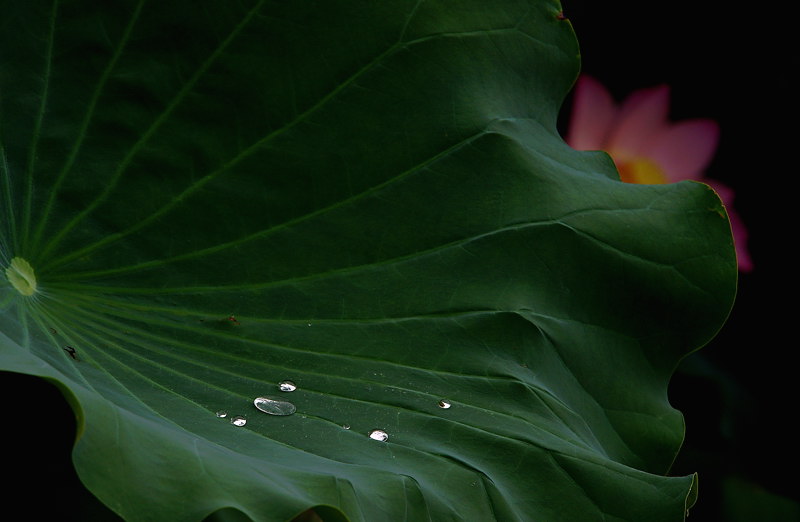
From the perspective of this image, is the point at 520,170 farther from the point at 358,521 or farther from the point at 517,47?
the point at 358,521

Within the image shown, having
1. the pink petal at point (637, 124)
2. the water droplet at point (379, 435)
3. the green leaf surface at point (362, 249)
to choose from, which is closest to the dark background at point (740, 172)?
the pink petal at point (637, 124)

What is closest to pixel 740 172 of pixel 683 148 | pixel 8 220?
pixel 683 148

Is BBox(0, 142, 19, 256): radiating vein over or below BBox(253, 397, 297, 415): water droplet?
over

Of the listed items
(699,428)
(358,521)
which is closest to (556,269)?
(358,521)

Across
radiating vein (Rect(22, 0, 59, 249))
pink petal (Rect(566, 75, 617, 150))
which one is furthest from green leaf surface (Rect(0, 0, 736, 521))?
pink petal (Rect(566, 75, 617, 150))

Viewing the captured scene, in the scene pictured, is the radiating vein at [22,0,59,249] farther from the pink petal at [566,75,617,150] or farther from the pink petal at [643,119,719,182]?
the pink petal at [643,119,719,182]

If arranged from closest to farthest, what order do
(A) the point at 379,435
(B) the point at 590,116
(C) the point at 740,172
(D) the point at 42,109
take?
(A) the point at 379,435, (D) the point at 42,109, (B) the point at 590,116, (C) the point at 740,172

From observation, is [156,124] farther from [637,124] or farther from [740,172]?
[740,172]
